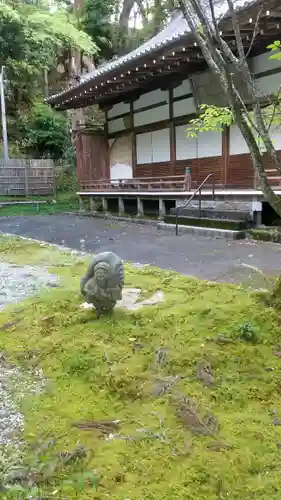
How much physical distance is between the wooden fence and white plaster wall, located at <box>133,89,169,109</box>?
7909 mm

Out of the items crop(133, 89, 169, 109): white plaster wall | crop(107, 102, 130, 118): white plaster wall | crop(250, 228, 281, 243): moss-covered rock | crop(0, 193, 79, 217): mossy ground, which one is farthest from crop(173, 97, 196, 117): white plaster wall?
crop(0, 193, 79, 217): mossy ground

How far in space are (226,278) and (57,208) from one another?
542 inches

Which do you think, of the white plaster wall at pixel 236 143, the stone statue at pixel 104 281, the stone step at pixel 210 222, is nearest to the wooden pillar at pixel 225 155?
the white plaster wall at pixel 236 143

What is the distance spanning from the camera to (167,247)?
7.62 meters

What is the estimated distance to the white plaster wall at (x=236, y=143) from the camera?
1062 cm

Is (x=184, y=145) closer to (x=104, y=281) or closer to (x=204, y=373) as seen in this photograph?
(x=104, y=281)

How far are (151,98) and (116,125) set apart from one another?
2.54 m

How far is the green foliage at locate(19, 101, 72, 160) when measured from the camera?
22.4 meters

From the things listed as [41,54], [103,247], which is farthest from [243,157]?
[41,54]

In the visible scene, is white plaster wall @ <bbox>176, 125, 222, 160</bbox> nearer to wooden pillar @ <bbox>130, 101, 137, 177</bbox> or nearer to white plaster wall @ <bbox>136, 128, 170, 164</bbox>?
white plaster wall @ <bbox>136, 128, 170, 164</bbox>

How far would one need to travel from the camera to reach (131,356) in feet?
9.82

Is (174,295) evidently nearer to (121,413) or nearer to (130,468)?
(121,413)

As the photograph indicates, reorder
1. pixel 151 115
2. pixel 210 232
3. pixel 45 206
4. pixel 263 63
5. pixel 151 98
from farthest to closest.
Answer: pixel 45 206
pixel 151 115
pixel 151 98
pixel 263 63
pixel 210 232

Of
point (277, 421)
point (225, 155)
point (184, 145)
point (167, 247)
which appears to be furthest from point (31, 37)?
point (277, 421)
